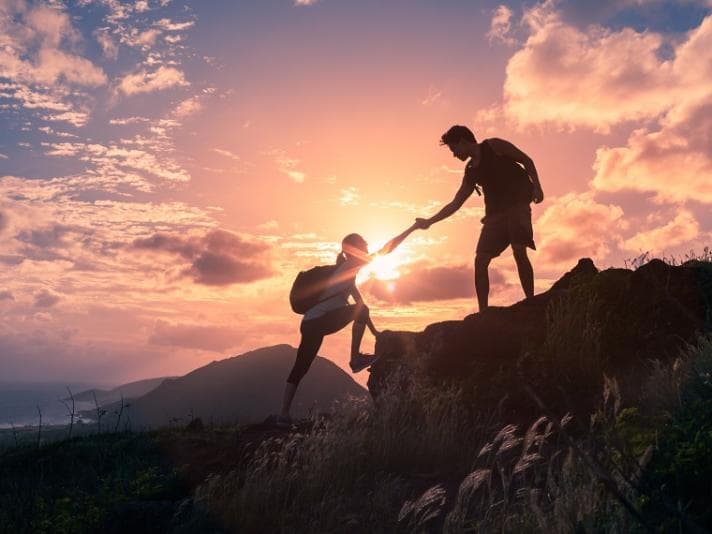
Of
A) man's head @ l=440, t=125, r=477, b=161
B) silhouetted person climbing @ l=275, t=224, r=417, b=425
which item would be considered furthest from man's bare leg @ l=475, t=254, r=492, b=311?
man's head @ l=440, t=125, r=477, b=161

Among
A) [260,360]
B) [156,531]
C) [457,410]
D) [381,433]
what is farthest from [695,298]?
[260,360]

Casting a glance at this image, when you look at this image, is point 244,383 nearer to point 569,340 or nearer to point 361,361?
point 361,361

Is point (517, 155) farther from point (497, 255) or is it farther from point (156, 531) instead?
point (156, 531)

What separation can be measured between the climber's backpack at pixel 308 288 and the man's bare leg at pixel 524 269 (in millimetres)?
2344

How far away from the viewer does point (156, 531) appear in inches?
226

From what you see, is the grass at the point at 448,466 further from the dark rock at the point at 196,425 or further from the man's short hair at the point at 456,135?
the man's short hair at the point at 456,135

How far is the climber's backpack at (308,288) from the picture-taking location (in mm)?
8844

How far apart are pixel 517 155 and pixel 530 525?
5.31 meters

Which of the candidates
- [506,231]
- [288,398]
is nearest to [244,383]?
[288,398]

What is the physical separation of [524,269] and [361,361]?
8.19 feet

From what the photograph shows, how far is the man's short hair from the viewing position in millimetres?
8539

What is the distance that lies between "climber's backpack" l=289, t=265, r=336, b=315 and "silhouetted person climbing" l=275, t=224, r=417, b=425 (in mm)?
30

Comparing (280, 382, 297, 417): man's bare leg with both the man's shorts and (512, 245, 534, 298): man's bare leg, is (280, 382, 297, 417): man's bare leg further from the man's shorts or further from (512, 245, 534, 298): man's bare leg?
(512, 245, 534, 298): man's bare leg

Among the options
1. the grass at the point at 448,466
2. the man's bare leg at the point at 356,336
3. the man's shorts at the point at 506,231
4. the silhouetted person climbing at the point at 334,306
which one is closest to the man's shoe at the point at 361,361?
the man's bare leg at the point at 356,336
